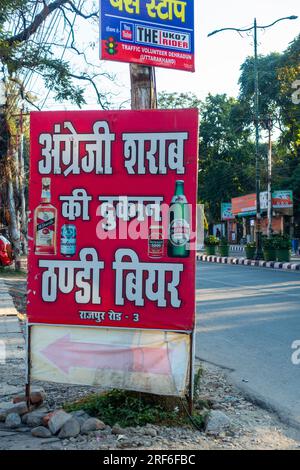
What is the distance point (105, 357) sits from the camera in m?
3.99

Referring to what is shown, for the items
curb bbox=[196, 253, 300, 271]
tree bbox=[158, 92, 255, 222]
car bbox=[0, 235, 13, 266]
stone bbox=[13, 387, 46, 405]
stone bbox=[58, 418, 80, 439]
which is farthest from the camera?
tree bbox=[158, 92, 255, 222]

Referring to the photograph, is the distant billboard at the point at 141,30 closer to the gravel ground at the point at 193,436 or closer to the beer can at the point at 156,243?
the beer can at the point at 156,243

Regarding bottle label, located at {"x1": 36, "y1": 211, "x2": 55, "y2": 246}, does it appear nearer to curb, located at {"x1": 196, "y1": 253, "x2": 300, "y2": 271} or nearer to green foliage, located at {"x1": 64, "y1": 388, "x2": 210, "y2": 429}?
green foliage, located at {"x1": 64, "y1": 388, "x2": 210, "y2": 429}

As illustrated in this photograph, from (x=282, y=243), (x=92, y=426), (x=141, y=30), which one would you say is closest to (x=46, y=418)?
(x=92, y=426)

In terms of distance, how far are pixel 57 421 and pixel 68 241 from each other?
1213mm

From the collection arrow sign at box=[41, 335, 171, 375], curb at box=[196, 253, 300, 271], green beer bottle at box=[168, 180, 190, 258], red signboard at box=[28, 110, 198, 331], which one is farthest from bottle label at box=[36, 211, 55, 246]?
curb at box=[196, 253, 300, 271]

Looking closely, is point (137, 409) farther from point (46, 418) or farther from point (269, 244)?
point (269, 244)

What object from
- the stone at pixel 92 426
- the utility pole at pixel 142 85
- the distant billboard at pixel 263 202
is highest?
the distant billboard at pixel 263 202

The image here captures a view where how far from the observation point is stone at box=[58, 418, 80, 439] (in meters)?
3.67

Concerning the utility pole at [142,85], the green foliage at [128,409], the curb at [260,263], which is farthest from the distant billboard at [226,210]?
the green foliage at [128,409]

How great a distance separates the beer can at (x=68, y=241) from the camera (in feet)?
13.1

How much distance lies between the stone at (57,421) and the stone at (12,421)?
0.29m

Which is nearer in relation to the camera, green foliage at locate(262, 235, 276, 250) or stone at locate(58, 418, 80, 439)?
stone at locate(58, 418, 80, 439)

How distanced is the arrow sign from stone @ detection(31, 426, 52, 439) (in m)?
0.44
